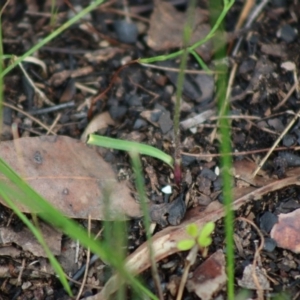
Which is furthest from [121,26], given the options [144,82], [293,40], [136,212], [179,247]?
[179,247]

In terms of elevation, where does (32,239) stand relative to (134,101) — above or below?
below

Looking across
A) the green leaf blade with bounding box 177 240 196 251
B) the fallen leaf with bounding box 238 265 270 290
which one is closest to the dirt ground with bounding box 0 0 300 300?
the fallen leaf with bounding box 238 265 270 290

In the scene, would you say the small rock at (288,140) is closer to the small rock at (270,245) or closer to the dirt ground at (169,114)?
the dirt ground at (169,114)

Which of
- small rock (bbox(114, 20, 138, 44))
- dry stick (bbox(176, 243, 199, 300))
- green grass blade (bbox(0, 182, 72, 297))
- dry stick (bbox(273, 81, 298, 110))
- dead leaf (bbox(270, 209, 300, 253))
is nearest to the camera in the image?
green grass blade (bbox(0, 182, 72, 297))

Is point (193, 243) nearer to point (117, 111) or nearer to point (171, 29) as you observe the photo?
point (117, 111)

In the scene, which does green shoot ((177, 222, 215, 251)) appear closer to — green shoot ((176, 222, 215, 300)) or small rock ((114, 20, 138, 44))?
green shoot ((176, 222, 215, 300))

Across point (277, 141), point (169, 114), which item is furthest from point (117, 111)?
point (277, 141)

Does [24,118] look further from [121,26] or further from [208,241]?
[208,241]

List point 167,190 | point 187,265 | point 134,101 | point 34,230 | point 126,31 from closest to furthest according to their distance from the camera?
point 34,230, point 187,265, point 167,190, point 134,101, point 126,31
